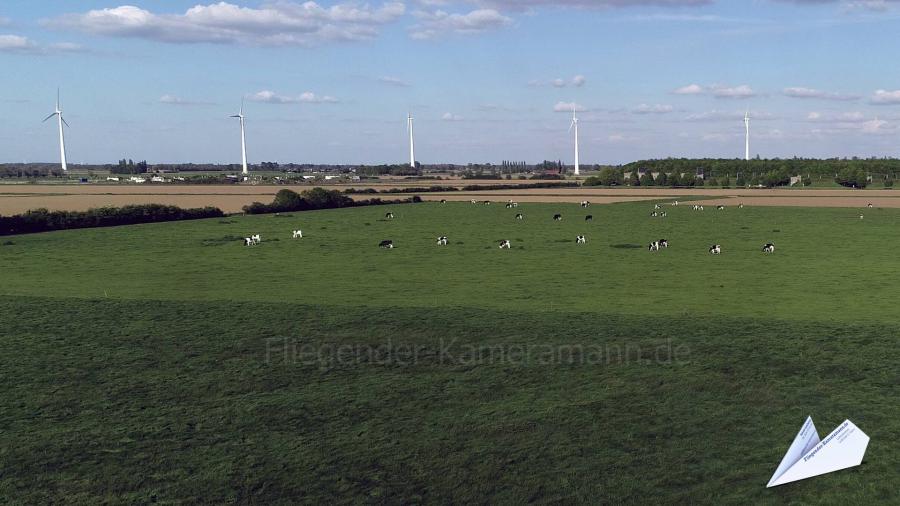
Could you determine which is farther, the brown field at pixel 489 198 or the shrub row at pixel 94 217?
the brown field at pixel 489 198

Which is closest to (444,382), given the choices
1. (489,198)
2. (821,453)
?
(821,453)

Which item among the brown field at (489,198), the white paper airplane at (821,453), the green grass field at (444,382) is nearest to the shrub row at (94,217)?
the brown field at (489,198)

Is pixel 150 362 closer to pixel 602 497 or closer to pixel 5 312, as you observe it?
pixel 5 312

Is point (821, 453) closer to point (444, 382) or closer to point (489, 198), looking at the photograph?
point (444, 382)

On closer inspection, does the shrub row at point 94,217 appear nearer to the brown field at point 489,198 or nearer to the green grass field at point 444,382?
the brown field at point 489,198

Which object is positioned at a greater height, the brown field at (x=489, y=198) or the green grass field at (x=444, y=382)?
the brown field at (x=489, y=198)

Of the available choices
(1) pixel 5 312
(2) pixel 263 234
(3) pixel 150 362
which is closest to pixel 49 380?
(3) pixel 150 362
